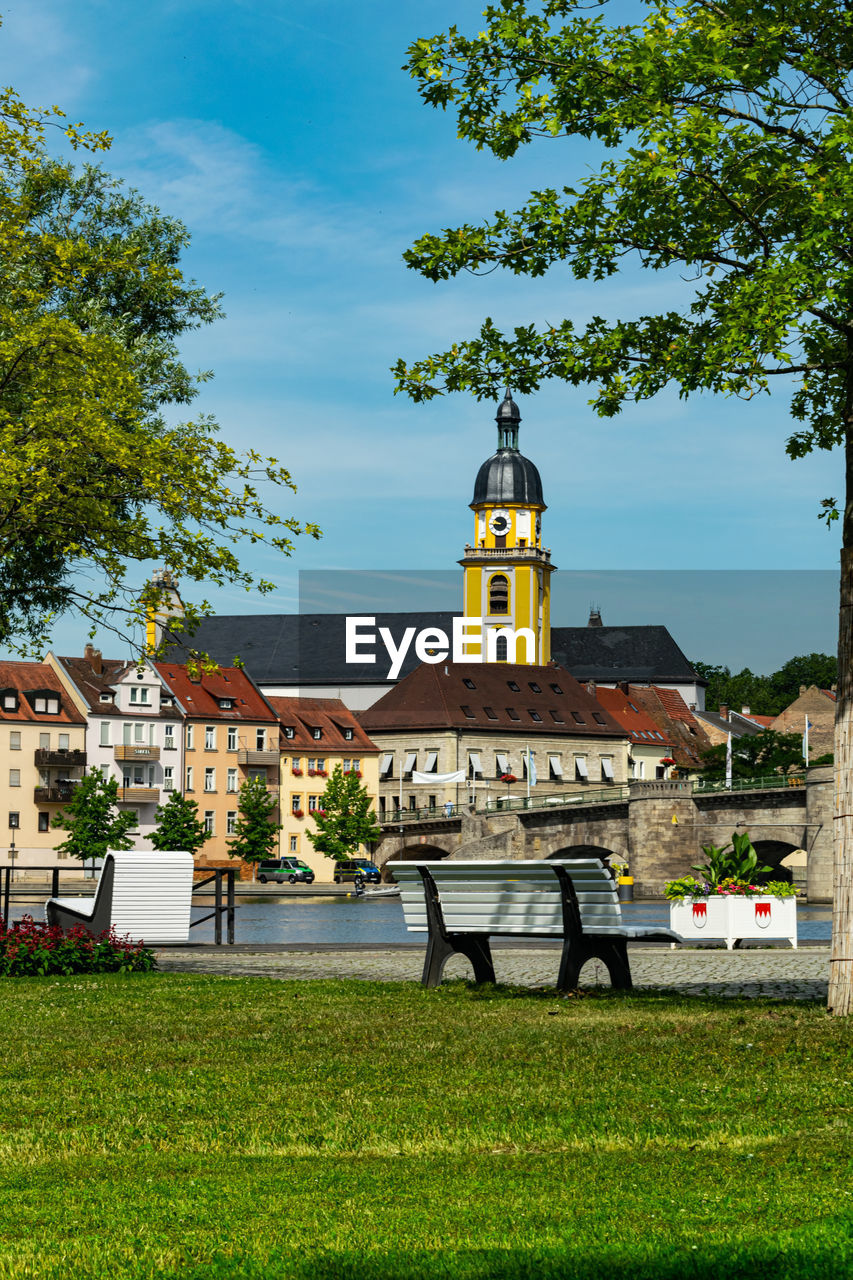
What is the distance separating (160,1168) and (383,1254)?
1.48 meters

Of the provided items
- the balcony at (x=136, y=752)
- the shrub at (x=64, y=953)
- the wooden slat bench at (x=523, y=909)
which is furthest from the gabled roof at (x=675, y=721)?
the wooden slat bench at (x=523, y=909)

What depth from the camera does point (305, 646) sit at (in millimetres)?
143875

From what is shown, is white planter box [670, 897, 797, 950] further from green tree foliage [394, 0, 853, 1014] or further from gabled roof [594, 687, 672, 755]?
gabled roof [594, 687, 672, 755]

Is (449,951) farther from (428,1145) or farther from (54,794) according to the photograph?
(54,794)

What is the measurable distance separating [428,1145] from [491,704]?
112 meters

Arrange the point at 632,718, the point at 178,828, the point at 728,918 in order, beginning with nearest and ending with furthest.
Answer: the point at 728,918, the point at 178,828, the point at 632,718

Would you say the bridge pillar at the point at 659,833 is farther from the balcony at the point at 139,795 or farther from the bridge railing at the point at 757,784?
the balcony at the point at 139,795

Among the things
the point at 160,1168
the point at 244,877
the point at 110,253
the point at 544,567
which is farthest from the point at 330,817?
the point at 160,1168

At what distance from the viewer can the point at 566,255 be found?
36.2 feet

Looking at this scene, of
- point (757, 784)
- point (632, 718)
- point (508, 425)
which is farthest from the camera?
point (508, 425)

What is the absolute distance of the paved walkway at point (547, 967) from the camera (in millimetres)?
13641

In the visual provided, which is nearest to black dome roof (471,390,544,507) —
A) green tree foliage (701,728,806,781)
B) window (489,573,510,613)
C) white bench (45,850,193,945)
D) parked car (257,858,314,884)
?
window (489,573,510,613)

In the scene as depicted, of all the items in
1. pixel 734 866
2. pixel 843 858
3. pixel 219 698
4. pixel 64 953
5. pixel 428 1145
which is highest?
pixel 219 698

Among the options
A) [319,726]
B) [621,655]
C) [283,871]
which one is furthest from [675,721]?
[283,871]
